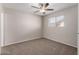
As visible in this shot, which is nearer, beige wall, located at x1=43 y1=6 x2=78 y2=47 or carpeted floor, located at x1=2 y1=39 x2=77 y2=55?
carpeted floor, located at x1=2 y1=39 x2=77 y2=55

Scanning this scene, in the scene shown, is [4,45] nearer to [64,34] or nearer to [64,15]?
[64,34]

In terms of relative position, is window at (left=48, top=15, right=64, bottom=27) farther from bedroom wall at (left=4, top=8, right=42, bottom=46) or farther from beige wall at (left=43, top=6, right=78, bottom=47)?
bedroom wall at (left=4, top=8, right=42, bottom=46)

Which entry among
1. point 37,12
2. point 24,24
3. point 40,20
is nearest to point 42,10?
point 37,12

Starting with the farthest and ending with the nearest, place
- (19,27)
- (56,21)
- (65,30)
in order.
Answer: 1. (65,30)
2. (56,21)
3. (19,27)

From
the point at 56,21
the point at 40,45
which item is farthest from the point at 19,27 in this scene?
the point at 56,21

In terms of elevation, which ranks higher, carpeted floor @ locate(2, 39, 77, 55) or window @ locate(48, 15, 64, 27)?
window @ locate(48, 15, 64, 27)

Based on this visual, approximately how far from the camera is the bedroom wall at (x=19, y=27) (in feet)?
6.45

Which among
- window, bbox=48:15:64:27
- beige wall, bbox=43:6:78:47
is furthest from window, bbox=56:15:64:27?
beige wall, bbox=43:6:78:47

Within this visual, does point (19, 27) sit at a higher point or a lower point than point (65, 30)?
higher

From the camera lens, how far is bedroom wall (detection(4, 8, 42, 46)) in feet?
6.45

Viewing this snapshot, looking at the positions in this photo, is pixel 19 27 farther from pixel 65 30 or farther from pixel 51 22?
pixel 65 30

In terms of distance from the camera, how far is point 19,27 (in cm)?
205
